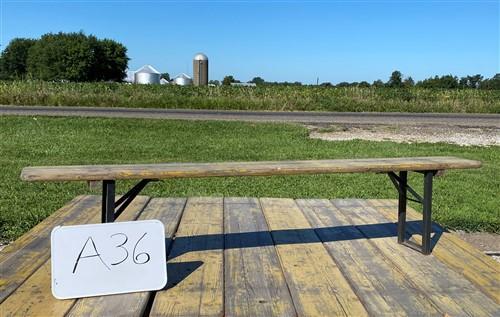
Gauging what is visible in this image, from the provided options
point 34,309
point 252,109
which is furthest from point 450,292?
point 252,109

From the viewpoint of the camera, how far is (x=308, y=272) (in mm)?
2826

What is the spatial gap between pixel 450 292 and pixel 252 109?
72.2ft

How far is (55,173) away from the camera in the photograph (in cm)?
Result: 255

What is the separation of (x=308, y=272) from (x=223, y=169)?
71 cm

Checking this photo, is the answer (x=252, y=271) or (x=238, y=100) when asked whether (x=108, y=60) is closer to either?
(x=238, y=100)

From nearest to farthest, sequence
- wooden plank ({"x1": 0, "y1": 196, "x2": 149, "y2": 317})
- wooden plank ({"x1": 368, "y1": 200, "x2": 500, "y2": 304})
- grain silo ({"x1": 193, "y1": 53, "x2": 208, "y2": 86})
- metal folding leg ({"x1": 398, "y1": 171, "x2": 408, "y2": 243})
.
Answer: wooden plank ({"x1": 0, "y1": 196, "x2": 149, "y2": 317}), wooden plank ({"x1": 368, "y1": 200, "x2": 500, "y2": 304}), metal folding leg ({"x1": 398, "y1": 171, "x2": 408, "y2": 243}), grain silo ({"x1": 193, "y1": 53, "x2": 208, "y2": 86})

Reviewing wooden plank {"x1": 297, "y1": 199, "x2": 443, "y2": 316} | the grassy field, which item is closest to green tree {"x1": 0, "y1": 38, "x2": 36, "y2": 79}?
the grassy field

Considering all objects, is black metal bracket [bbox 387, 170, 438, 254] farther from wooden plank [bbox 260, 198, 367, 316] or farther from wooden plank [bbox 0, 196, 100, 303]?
wooden plank [bbox 0, 196, 100, 303]

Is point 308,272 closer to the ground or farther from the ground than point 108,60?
closer to the ground

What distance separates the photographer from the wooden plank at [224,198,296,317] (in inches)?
92.4

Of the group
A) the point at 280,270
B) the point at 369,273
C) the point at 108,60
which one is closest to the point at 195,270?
the point at 280,270

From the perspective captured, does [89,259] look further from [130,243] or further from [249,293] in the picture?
[249,293]

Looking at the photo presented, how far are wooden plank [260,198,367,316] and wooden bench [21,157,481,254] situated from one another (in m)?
0.53

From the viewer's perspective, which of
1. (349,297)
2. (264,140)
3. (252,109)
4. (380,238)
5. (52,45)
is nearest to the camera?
(349,297)
